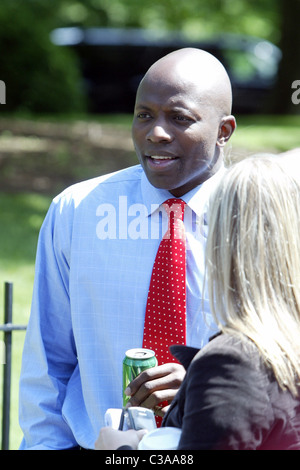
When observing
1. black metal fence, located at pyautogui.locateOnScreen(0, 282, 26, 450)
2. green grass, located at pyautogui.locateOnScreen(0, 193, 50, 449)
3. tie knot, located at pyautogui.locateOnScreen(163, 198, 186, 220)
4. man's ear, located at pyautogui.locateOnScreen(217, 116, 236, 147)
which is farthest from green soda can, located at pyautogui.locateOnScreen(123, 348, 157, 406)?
green grass, located at pyautogui.locateOnScreen(0, 193, 50, 449)

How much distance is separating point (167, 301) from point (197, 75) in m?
0.79

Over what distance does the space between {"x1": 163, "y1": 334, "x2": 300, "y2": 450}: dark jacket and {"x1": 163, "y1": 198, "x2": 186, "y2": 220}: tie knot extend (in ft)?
2.83

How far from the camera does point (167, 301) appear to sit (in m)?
2.48

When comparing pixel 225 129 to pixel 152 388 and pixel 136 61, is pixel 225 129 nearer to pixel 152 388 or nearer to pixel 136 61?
pixel 152 388

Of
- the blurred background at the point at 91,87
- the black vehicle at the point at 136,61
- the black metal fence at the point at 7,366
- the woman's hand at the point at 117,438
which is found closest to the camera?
the woman's hand at the point at 117,438

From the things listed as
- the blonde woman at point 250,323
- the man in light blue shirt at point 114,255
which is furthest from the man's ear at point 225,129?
the blonde woman at point 250,323

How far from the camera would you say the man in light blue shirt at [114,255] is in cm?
254

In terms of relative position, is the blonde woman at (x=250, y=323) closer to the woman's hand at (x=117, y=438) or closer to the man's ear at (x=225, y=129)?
the woman's hand at (x=117, y=438)

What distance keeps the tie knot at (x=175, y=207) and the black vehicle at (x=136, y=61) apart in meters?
14.0

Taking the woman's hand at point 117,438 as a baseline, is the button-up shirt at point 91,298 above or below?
above

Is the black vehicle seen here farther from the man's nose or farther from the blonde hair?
the blonde hair

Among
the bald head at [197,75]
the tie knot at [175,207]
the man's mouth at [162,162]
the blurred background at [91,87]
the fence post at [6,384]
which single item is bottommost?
the fence post at [6,384]

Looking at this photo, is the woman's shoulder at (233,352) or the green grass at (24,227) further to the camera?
the green grass at (24,227)

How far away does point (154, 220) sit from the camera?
8.62 feet
